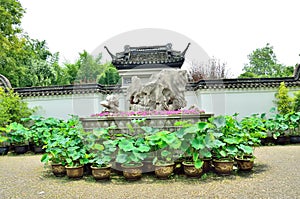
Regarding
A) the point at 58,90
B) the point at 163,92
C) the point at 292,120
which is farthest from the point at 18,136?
the point at 292,120

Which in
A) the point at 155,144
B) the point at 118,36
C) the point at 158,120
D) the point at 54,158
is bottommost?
the point at 54,158

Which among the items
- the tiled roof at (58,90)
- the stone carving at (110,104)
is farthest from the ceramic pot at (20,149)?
the stone carving at (110,104)

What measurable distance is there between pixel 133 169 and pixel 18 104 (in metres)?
5.22

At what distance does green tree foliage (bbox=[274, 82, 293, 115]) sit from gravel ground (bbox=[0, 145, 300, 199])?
3.70 m

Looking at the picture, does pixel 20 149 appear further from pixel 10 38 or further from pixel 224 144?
pixel 10 38

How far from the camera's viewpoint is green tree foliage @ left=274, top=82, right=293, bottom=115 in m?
7.34

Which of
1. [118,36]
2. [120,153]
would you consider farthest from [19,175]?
[118,36]

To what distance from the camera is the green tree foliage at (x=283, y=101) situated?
7.34 metres

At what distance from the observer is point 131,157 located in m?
3.44

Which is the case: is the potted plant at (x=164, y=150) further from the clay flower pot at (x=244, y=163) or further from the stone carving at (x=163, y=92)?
the stone carving at (x=163, y=92)

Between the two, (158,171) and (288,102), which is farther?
(288,102)

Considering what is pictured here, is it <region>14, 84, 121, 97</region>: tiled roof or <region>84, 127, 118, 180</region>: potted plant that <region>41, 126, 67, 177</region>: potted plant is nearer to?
<region>84, 127, 118, 180</region>: potted plant

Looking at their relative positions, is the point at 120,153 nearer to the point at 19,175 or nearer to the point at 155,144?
the point at 155,144

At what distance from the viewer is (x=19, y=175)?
4.02 metres
